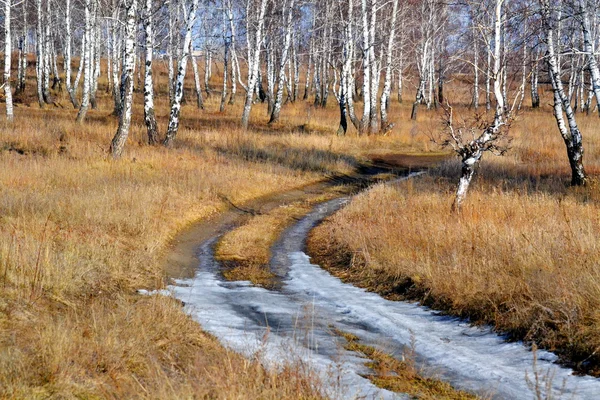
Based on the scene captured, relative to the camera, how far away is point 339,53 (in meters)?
44.4

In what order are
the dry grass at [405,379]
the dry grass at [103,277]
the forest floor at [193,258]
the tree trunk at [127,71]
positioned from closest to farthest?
the dry grass at [103,277], the forest floor at [193,258], the dry grass at [405,379], the tree trunk at [127,71]

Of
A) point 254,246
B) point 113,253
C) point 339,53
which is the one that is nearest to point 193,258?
point 254,246

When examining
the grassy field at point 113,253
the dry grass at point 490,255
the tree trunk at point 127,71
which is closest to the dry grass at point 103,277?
the grassy field at point 113,253

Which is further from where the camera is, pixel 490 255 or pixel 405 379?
pixel 490 255

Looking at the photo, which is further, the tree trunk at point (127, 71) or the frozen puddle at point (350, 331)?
the tree trunk at point (127, 71)

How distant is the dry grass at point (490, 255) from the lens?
5910 millimetres

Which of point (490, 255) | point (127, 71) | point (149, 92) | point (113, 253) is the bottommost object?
point (113, 253)

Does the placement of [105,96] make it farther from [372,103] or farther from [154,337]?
[154,337]

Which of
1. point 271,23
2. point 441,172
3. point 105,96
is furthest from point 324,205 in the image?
point 105,96

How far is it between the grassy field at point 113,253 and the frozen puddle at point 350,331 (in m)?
0.51

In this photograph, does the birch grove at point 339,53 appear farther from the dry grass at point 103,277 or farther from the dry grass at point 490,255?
the dry grass at point 103,277

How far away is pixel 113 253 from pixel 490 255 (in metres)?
5.25

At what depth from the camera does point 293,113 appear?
37.4 m

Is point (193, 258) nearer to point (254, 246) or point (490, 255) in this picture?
point (254, 246)
